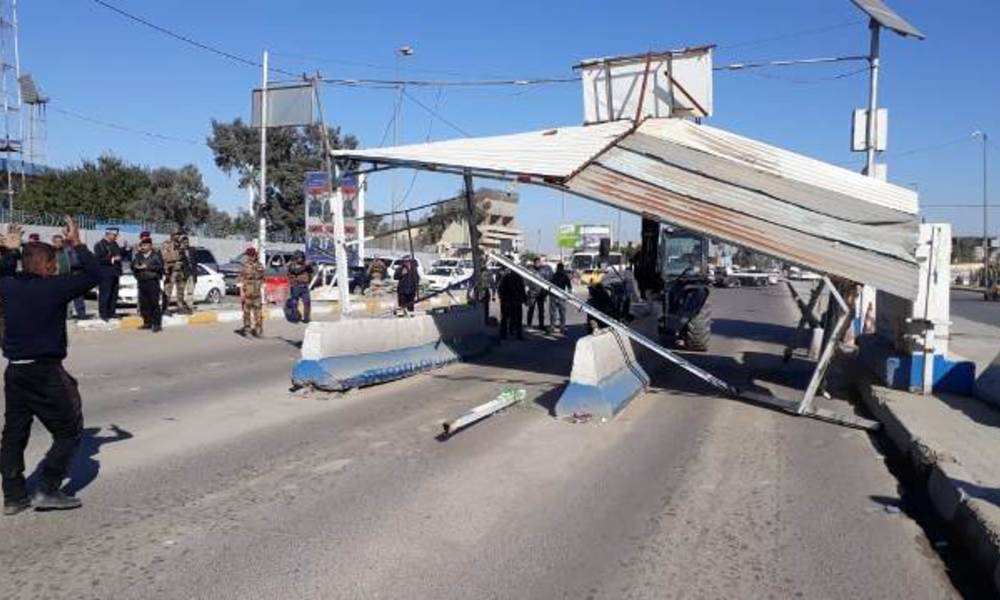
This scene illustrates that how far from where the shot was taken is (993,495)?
6387 millimetres

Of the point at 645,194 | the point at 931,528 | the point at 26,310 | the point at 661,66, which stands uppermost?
the point at 661,66

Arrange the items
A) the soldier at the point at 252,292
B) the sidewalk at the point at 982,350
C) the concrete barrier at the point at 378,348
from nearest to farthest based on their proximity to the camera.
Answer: the sidewalk at the point at 982,350, the concrete barrier at the point at 378,348, the soldier at the point at 252,292

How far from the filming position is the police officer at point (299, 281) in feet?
70.9

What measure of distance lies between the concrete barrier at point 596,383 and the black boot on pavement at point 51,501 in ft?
17.2

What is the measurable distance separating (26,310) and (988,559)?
20.3 feet

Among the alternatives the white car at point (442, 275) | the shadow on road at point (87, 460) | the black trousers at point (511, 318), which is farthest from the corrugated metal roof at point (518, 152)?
the white car at point (442, 275)

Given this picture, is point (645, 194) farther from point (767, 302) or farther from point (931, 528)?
point (767, 302)

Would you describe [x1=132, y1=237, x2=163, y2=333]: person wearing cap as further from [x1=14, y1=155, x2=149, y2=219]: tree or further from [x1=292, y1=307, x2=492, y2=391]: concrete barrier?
[x1=14, y1=155, x2=149, y2=219]: tree

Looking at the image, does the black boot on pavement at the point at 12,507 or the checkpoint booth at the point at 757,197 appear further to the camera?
the checkpoint booth at the point at 757,197

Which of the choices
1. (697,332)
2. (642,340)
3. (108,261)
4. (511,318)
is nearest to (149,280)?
(108,261)

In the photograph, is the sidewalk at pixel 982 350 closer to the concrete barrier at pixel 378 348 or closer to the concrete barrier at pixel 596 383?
the concrete barrier at pixel 596 383

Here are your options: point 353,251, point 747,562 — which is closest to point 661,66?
point 747,562

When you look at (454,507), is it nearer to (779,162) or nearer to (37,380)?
(37,380)

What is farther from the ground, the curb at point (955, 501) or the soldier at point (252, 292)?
the soldier at point (252, 292)
